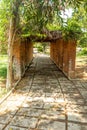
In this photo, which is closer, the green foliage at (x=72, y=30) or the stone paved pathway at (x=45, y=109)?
the stone paved pathway at (x=45, y=109)

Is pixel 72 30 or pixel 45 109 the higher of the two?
pixel 72 30

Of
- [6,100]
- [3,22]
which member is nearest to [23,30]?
[3,22]

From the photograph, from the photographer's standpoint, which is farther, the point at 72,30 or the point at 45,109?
the point at 72,30

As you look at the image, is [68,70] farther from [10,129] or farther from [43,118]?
[10,129]

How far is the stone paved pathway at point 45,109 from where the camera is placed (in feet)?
→ 18.0

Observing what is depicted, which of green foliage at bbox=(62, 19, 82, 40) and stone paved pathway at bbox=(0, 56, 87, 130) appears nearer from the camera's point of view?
stone paved pathway at bbox=(0, 56, 87, 130)

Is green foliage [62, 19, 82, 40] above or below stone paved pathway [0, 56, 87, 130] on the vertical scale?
above

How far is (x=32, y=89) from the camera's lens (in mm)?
9625

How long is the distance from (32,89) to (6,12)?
11.4ft

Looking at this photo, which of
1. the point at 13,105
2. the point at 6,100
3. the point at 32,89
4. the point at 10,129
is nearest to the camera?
the point at 10,129

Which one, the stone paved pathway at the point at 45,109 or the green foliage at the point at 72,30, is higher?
the green foliage at the point at 72,30

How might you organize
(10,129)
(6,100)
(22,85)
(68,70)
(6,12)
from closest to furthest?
(10,129) < (6,100) < (6,12) < (22,85) < (68,70)

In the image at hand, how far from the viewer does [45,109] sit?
6715mm

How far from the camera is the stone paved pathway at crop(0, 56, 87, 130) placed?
5.48 meters
